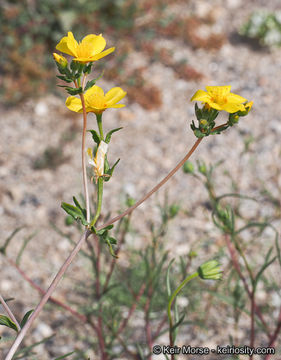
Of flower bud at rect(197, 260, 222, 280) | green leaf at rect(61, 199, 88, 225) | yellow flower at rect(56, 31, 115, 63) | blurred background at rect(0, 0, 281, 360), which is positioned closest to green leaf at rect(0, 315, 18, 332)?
green leaf at rect(61, 199, 88, 225)

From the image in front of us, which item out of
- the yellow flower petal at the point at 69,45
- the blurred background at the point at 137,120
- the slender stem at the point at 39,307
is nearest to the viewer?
the slender stem at the point at 39,307

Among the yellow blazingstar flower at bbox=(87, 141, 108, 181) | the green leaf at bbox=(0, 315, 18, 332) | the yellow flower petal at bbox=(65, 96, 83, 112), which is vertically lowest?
the green leaf at bbox=(0, 315, 18, 332)

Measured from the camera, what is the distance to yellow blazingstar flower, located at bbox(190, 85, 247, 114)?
29.1 inches

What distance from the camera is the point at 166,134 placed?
106 inches

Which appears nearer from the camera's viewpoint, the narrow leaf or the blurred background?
the narrow leaf

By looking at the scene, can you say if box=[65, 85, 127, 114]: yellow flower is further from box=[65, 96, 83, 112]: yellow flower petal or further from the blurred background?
the blurred background

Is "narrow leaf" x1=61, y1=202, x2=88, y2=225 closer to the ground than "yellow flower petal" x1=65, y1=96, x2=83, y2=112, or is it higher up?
closer to the ground

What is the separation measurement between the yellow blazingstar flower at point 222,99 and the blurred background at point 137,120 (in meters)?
0.83

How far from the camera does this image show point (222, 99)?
77 centimetres

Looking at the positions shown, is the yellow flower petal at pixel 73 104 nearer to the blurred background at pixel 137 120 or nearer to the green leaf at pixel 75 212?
the green leaf at pixel 75 212

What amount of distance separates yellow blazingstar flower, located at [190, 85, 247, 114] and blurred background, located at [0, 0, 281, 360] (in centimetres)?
83

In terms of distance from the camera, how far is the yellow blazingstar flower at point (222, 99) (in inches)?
29.1

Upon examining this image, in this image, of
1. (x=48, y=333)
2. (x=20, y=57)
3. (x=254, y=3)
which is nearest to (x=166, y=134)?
(x=20, y=57)

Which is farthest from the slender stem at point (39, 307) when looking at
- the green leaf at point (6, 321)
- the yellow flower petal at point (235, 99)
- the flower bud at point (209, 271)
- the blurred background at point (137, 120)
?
the blurred background at point (137, 120)
